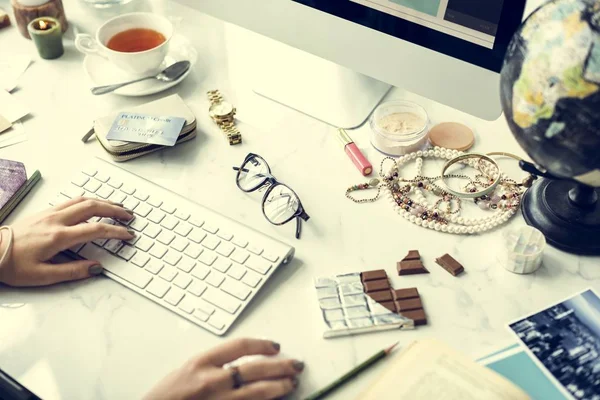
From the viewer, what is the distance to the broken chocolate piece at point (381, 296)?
805 mm

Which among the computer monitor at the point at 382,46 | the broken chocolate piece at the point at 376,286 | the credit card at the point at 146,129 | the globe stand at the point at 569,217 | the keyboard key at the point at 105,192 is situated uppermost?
the computer monitor at the point at 382,46

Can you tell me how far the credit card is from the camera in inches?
38.9

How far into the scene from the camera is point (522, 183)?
0.94 metres

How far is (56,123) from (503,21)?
0.70 meters

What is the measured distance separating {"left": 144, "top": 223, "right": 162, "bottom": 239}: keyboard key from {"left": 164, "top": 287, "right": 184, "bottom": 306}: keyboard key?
0.09 m

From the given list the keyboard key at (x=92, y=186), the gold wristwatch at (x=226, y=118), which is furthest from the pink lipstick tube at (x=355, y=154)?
the keyboard key at (x=92, y=186)

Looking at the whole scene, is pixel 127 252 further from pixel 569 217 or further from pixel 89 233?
pixel 569 217

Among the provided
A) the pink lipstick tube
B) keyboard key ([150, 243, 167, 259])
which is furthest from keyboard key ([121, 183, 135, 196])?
the pink lipstick tube

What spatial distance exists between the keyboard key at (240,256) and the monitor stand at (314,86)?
0.98ft

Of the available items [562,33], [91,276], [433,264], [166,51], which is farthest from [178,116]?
[562,33]

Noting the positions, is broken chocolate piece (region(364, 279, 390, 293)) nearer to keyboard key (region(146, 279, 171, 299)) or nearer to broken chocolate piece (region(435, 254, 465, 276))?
broken chocolate piece (region(435, 254, 465, 276))

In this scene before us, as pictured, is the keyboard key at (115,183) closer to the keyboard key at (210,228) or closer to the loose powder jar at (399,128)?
the keyboard key at (210,228)

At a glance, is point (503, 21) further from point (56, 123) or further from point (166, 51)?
point (56, 123)

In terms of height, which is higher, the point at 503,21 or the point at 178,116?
the point at 503,21
